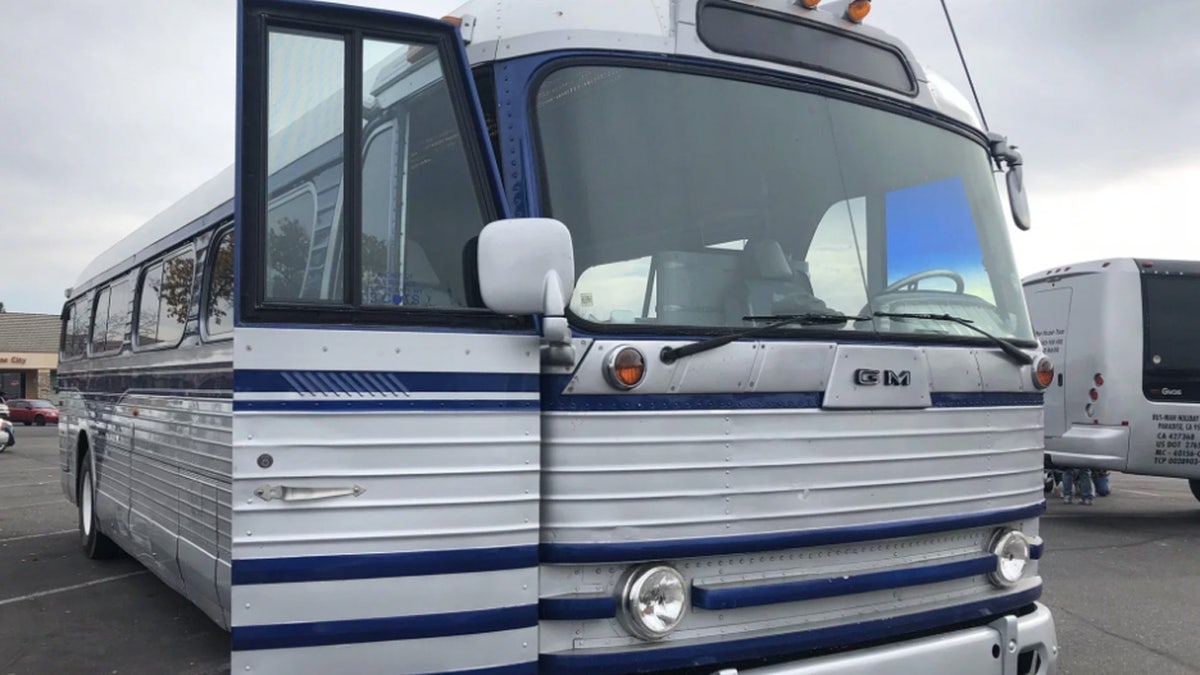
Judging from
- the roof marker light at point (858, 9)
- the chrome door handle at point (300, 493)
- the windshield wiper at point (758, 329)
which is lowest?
the chrome door handle at point (300, 493)

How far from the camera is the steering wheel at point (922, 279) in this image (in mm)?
→ 4023

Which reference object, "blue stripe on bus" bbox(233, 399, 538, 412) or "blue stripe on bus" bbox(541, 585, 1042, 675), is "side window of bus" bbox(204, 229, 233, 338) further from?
"blue stripe on bus" bbox(541, 585, 1042, 675)

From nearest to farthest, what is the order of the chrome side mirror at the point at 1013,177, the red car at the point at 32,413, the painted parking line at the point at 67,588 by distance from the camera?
the chrome side mirror at the point at 1013,177
the painted parking line at the point at 67,588
the red car at the point at 32,413

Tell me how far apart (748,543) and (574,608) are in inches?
24.9

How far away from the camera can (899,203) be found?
420cm

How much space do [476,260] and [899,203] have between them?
1.96 meters

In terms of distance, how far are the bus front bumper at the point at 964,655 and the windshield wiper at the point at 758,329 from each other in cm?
106

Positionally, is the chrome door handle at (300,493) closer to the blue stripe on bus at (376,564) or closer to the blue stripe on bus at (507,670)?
the blue stripe on bus at (376,564)

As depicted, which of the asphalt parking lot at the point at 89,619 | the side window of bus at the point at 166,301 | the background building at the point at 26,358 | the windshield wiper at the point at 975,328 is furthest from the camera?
the background building at the point at 26,358

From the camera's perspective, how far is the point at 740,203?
369cm

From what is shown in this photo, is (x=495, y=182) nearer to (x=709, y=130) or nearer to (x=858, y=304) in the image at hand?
(x=709, y=130)

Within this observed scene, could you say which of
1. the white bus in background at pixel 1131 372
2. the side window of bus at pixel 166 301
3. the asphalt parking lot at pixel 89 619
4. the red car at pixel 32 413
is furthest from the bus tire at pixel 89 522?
the red car at pixel 32 413

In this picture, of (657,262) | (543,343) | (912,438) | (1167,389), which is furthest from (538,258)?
(1167,389)

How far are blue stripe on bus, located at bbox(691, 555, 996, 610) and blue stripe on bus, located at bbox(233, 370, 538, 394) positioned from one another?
958 millimetres
